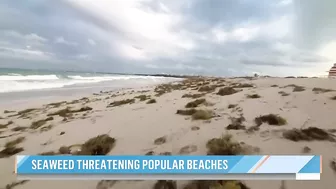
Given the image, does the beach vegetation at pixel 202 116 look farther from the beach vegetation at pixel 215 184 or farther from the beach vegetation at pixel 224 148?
the beach vegetation at pixel 215 184

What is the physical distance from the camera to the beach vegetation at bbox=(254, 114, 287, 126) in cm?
424

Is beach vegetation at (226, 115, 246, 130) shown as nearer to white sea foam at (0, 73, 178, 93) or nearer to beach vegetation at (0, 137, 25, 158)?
beach vegetation at (0, 137, 25, 158)

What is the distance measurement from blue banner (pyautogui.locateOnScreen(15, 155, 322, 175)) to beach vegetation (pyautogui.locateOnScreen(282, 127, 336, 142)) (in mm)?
624

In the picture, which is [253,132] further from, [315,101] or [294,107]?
[315,101]

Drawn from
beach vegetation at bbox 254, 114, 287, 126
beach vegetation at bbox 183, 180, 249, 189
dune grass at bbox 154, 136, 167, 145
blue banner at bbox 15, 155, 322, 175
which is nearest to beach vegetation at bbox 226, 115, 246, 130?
beach vegetation at bbox 254, 114, 287, 126

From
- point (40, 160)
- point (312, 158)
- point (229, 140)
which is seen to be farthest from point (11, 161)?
point (312, 158)

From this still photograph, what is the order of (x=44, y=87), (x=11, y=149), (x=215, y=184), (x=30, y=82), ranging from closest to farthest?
1. (x=215, y=184)
2. (x=11, y=149)
3. (x=44, y=87)
4. (x=30, y=82)

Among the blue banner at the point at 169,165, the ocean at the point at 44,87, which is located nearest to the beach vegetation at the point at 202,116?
the blue banner at the point at 169,165

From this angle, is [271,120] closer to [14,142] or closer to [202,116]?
[202,116]

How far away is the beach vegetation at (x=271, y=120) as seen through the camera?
4242mm

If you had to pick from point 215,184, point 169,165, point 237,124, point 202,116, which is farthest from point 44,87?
point 215,184

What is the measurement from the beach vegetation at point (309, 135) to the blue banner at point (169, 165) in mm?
624

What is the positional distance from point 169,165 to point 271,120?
107 inches

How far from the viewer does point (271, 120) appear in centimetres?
443
